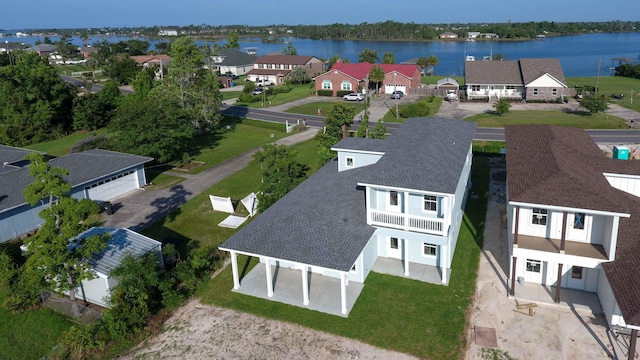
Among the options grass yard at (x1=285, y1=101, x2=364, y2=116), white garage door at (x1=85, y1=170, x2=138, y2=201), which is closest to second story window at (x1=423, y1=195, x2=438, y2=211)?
white garage door at (x1=85, y1=170, x2=138, y2=201)

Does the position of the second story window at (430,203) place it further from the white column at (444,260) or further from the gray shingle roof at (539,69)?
the gray shingle roof at (539,69)

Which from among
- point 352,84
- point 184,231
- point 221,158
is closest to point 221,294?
point 184,231

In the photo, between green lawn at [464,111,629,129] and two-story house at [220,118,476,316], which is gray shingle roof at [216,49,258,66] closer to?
green lawn at [464,111,629,129]

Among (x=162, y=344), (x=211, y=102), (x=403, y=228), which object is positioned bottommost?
(x=162, y=344)

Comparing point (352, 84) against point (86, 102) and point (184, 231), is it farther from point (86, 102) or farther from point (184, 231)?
point (184, 231)

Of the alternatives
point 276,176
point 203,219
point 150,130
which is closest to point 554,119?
point 276,176

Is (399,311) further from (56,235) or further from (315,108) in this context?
(315,108)
